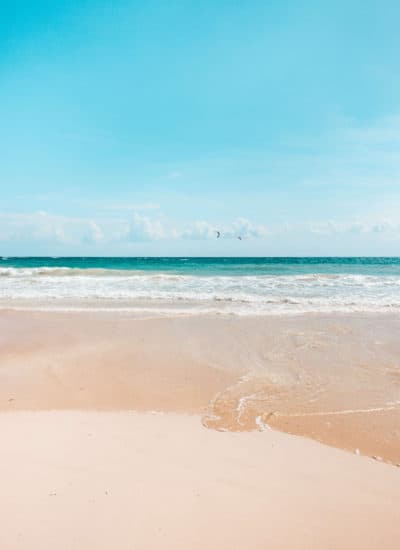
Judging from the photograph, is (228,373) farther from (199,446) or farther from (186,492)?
(186,492)

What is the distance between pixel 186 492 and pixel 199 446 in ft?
2.92

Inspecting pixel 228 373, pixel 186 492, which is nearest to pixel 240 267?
pixel 228 373

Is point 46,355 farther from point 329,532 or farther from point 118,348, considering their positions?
point 329,532

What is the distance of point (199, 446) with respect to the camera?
411 cm

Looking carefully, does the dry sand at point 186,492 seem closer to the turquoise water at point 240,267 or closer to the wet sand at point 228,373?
the wet sand at point 228,373

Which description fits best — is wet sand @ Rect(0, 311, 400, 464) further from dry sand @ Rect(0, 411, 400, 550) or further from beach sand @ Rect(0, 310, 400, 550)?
dry sand @ Rect(0, 411, 400, 550)

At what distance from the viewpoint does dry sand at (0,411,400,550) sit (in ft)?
8.99

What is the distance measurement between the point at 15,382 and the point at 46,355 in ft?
5.84

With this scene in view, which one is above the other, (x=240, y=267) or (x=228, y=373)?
(x=240, y=267)

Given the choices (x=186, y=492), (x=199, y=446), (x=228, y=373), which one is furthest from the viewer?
(x=228, y=373)

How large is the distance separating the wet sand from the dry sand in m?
0.58

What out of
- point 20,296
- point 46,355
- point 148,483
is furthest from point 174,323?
point 20,296

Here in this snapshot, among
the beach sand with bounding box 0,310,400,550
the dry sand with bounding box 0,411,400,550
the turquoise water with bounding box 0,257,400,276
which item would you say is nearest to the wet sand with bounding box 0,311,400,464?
the beach sand with bounding box 0,310,400,550

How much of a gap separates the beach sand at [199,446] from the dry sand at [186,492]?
0.01m
